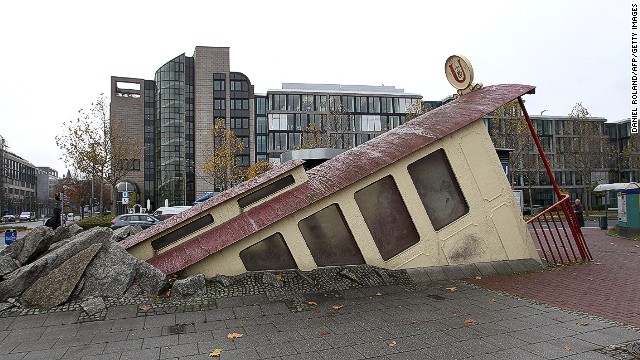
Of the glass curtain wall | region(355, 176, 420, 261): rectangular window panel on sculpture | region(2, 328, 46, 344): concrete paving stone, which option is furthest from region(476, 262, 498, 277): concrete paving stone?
the glass curtain wall

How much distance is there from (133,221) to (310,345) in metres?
22.8

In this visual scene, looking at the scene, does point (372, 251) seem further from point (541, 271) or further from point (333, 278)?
point (541, 271)

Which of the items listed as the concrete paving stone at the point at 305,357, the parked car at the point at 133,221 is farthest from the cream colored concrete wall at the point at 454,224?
the parked car at the point at 133,221

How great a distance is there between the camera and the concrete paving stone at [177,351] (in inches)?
184

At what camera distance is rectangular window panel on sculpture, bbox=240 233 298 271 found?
7.74m

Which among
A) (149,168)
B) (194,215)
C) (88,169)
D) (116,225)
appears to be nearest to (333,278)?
(194,215)

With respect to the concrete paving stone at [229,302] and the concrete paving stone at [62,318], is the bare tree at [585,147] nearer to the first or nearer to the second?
the concrete paving stone at [229,302]

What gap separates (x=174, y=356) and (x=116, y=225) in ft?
71.8

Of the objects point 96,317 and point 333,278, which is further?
point 333,278

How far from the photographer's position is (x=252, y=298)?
688 cm

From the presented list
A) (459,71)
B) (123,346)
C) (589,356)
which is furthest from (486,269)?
(123,346)

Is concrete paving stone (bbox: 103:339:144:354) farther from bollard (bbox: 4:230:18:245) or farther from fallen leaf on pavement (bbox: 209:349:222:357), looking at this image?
bollard (bbox: 4:230:18:245)

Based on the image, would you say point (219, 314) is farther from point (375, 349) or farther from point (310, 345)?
point (375, 349)

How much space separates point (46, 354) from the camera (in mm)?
4777
